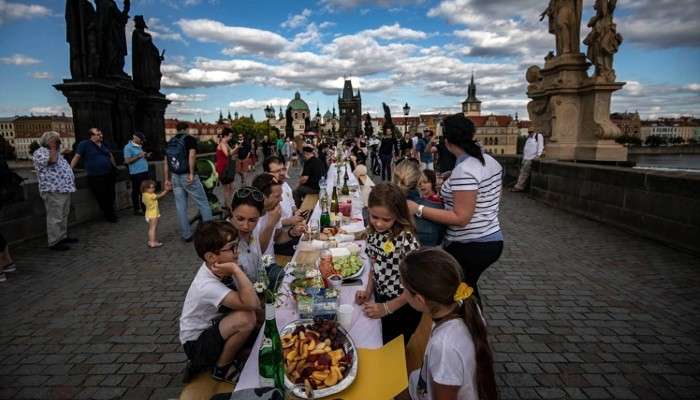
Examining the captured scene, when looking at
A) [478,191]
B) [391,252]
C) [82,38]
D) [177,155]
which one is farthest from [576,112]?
[82,38]

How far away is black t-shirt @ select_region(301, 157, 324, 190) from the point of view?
26.8ft

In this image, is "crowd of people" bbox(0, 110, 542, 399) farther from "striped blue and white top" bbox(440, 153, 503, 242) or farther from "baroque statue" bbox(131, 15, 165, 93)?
"baroque statue" bbox(131, 15, 165, 93)

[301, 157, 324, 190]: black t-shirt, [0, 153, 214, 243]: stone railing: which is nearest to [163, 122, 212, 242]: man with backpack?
[301, 157, 324, 190]: black t-shirt

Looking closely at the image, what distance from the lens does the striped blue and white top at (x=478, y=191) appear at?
270 cm

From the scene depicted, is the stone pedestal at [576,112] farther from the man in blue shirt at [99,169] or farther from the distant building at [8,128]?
the distant building at [8,128]

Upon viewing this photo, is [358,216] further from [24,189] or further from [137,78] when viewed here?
[137,78]

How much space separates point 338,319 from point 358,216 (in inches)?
118

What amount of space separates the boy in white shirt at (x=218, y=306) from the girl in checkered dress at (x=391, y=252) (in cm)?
78

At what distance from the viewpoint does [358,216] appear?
5.21 metres

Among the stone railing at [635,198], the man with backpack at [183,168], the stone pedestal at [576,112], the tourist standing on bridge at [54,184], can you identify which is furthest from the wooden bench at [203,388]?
the stone pedestal at [576,112]

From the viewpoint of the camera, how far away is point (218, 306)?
2.19 meters

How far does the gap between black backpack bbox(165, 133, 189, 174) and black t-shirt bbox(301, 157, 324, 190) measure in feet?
7.83

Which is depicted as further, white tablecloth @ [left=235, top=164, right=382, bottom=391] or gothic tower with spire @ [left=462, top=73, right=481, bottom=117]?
gothic tower with spire @ [left=462, top=73, right=481, bottom=117]

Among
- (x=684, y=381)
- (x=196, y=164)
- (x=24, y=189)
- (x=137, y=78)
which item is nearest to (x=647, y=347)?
(x=684, y=381)
